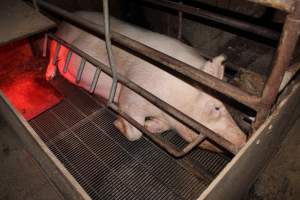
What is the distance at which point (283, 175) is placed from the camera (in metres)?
2.21

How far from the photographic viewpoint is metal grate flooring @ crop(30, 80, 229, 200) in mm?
2303

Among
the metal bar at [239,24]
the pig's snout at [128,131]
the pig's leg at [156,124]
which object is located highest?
the metal bar at [239,24]

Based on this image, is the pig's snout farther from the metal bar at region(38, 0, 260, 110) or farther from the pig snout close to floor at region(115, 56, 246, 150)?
the metal bar at region(38, 0, 260, 110)

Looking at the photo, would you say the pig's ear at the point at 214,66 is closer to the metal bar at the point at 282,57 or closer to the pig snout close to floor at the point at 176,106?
the pig snout close to floor at the point at 176,106

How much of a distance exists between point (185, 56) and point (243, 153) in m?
1.32

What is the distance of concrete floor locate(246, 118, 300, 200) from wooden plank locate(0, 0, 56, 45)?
235cm

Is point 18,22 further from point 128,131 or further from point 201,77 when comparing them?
point 201,77

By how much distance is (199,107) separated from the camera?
2.10 m

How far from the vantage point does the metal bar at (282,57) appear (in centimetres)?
95

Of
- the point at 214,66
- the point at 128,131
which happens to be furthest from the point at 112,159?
the point at 214,66

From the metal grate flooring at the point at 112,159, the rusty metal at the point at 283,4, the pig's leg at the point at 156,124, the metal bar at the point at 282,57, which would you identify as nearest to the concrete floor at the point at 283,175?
the metal grate flooring at the point at 112,159

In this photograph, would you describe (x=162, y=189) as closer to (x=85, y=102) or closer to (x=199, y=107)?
(x=199, y=107)

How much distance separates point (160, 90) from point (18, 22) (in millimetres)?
1506

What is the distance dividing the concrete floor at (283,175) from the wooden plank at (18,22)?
7.72ft
